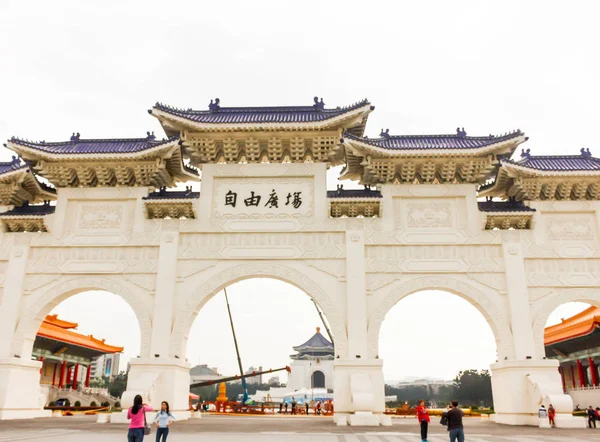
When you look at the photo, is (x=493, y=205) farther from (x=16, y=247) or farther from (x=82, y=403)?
(x=82, y=403)

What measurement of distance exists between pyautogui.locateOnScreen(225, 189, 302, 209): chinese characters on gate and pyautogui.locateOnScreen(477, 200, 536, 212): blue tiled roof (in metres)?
5.22

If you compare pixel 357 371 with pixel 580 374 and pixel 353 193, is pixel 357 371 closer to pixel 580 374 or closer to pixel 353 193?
pixel 353 193

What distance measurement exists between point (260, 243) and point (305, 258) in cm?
132

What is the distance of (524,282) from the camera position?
522 inches

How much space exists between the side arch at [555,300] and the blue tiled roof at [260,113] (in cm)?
720

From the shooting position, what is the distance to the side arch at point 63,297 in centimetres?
1338

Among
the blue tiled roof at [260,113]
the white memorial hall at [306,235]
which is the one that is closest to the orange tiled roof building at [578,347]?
the white memorial hall at [306,235]

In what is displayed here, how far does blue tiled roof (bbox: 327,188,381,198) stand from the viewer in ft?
46.0

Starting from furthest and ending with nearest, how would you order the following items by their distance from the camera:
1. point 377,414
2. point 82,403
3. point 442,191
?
point 82,403
point 442,191
point 377,414

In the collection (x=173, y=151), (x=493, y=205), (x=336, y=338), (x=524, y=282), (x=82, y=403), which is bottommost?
(x=82, y=403)

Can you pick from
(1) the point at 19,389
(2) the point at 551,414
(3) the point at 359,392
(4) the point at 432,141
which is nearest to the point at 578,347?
(2) the point at 551,414

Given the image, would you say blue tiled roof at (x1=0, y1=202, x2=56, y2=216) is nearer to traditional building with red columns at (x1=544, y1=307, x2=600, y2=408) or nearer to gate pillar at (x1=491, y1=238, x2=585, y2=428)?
gate pillar at (x1=491, y1=238, x2=585, y2=428)

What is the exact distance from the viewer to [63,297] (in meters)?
14.0

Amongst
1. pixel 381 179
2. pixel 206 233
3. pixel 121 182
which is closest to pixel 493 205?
pixel 381 179
